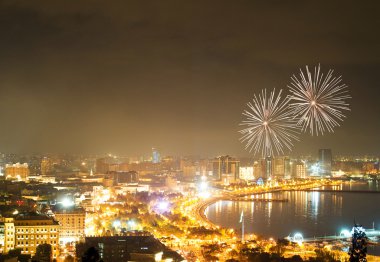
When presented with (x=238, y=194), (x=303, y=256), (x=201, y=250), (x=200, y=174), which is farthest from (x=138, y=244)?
(x=200, y=174)

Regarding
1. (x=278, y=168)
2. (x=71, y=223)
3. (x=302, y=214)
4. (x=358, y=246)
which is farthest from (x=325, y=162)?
(x=358, y=246)

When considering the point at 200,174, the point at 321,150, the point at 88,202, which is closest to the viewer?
the point at 88,202

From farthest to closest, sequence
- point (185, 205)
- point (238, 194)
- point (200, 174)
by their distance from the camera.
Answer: point (200, 174) < point (238, 194) < point (185, 205)

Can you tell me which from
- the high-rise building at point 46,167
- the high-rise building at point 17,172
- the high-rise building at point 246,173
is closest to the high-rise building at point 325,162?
the high-rise building at point 246,173

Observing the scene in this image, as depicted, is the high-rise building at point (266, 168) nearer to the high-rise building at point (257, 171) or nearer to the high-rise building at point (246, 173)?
the high-rise building at point (257, 171)

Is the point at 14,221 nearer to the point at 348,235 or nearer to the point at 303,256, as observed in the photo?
the point at 303,256

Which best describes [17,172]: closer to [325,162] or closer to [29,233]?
[29,233]
